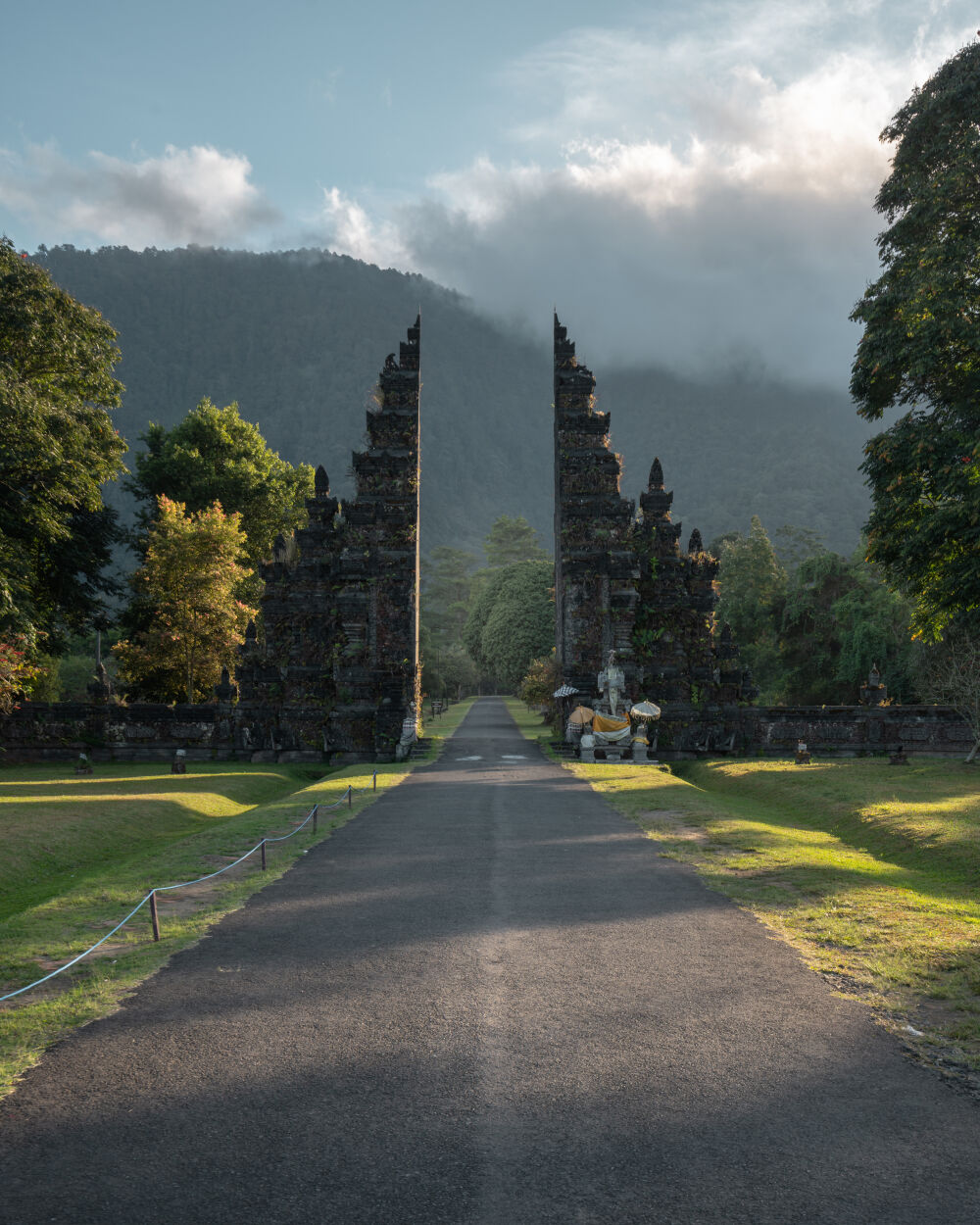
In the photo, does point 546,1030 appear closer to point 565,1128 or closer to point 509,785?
point 565,1128

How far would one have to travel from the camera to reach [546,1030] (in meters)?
6.54

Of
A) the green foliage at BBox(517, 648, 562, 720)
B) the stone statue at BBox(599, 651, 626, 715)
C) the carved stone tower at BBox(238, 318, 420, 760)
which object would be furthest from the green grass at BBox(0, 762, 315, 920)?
the green foliage at BBox(517, 648, 562, 720)

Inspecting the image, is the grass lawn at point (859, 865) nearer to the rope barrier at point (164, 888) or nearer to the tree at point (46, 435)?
the rope barrier at point (164, 888)

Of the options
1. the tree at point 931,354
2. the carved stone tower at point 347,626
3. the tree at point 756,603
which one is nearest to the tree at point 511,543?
the tree at point 756,603

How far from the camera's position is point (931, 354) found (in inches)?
787

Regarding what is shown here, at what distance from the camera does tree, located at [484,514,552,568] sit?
145 m

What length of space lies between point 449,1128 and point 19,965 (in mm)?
5287

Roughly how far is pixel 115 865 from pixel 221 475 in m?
42.0

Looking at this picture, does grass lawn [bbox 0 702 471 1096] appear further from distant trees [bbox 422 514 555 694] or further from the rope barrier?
distant trees [bbox 422 514 555 694]

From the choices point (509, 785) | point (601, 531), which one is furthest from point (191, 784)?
point (601, 531)

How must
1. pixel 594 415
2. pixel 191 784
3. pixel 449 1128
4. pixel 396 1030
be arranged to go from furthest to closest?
pixel 594 415, pixel 191 784, pixel 396 1030, pixel 449 1128

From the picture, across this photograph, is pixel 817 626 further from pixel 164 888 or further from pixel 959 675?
pixel 164 888

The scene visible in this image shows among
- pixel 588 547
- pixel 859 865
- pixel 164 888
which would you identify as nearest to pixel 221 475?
pixel 588 547

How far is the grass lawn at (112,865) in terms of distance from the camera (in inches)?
290
